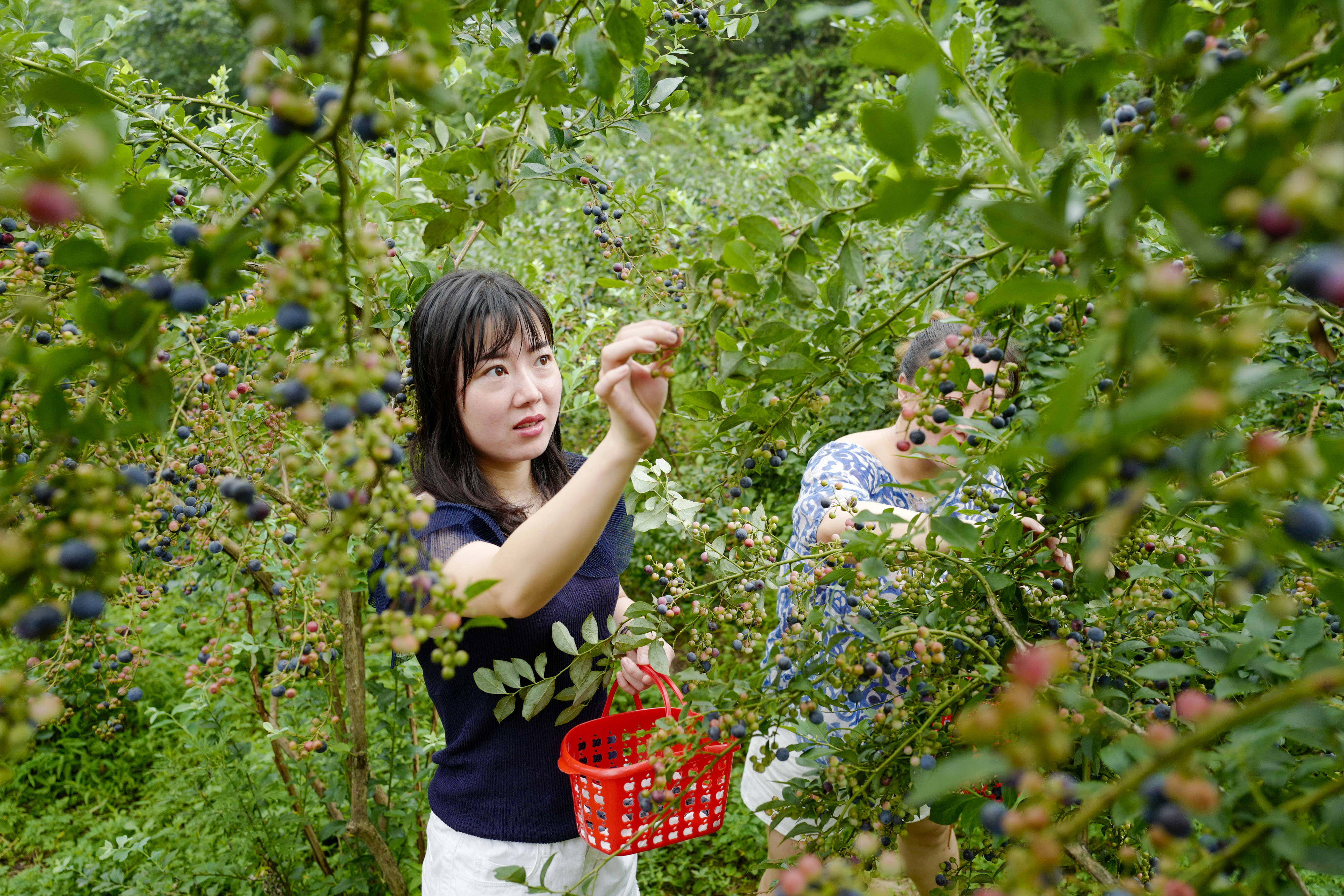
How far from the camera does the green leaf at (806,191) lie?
91cm

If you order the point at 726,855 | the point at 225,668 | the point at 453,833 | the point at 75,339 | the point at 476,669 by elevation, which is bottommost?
the point at 726,855

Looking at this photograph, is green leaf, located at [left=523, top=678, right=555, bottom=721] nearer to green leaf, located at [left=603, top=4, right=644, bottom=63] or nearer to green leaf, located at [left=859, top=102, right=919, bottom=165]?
green leaf, located at [left=603, top=4, right=644, bottom=63]

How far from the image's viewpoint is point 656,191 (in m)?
2.19

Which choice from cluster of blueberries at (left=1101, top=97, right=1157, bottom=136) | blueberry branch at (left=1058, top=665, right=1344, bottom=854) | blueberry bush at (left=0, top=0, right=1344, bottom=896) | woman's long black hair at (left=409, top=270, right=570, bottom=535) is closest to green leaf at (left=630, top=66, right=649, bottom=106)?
blueberry bush at (left=0, top=0, right=1344, bottom=896)

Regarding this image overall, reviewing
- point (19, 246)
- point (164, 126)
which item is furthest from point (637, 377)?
point (164, 126)

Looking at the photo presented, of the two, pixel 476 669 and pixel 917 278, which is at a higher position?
pixel 917 278

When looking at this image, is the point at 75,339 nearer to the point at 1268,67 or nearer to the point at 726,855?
the point at 1268,67

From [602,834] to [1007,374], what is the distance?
1.02 metres

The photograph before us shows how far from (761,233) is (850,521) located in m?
0.86

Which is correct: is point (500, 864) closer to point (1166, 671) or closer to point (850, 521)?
point (850, 521)

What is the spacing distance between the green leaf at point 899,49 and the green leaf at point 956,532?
0.48 m

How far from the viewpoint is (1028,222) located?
496 mm

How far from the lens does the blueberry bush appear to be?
1.56ft

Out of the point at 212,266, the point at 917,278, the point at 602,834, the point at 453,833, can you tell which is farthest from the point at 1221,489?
the point at 917,278
